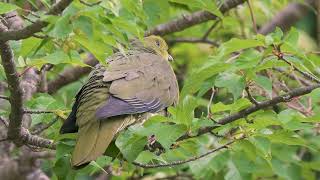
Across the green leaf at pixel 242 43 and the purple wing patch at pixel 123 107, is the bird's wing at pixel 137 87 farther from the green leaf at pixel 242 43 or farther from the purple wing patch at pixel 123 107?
the green leaf at pixel 242 43

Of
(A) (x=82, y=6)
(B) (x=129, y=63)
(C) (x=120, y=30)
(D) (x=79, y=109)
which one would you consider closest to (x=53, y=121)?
(D) (x=79, y=109)

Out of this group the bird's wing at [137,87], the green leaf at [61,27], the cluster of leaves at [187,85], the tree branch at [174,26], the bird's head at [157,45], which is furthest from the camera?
the tree branch at [174,26]

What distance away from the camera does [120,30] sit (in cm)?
286

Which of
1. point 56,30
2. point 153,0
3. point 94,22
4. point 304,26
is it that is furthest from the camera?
point 304,26

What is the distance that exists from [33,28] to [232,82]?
1090 mm

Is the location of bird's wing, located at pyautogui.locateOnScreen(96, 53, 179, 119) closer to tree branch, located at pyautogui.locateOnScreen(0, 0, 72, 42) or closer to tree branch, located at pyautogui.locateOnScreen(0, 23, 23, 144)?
tree branch, located at pyautogui.locateOnScreen(0, 23, 23, 144)

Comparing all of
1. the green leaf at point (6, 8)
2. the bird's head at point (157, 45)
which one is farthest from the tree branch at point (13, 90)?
the bird's head at point (157, 45)

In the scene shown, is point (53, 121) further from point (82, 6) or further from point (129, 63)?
point (82, 6)

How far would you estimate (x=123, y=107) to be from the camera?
138 inches

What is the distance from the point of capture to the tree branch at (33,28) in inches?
97.3

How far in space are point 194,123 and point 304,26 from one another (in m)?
6.32

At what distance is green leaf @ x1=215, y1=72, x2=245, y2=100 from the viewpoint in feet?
10.7

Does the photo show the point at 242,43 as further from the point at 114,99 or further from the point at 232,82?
the point at 114,99

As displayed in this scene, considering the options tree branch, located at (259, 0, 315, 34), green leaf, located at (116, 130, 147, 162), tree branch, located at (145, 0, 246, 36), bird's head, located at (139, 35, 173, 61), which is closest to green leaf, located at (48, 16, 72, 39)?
green leaf, located at (116, 130, 147, 162)
